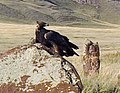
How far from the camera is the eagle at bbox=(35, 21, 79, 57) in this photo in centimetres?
776

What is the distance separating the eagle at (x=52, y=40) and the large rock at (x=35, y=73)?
141cm

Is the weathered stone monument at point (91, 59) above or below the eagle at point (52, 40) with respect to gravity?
below

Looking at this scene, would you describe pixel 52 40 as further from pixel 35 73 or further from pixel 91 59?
pixel 35 73

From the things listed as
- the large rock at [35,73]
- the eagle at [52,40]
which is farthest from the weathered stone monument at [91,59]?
the large rock at [35,73]

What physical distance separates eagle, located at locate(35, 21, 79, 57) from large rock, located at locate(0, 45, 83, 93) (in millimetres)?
1408

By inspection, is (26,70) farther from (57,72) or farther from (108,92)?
(108,92)

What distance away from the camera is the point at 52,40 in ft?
26.2

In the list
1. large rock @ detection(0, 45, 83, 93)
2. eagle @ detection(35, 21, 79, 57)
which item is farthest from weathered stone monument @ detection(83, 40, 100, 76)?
large rock @ detection(0, 45, 83, 93)

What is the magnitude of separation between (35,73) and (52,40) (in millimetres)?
2097

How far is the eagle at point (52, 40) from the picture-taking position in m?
7.76

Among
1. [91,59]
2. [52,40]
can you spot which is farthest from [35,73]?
[91,59]

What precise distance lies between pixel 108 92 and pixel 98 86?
0.58 ft

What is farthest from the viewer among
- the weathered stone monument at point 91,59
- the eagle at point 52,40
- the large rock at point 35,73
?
the weathered stone monument at point 91,59

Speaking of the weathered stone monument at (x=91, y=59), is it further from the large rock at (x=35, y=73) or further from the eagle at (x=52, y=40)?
the large rock at (x=35, y=73)
